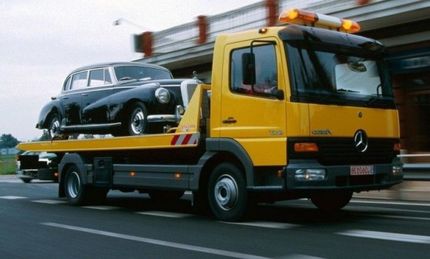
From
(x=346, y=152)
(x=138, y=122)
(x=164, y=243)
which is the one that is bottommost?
(x=164, y=243)

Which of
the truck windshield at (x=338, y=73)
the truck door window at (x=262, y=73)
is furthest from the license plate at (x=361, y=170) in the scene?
the truck door window at (x=262, y=73)

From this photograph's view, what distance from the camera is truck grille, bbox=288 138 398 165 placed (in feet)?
25.8

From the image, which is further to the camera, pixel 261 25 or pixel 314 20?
pixel 261 25

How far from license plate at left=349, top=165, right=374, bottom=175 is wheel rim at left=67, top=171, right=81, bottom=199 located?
5880 millimetres

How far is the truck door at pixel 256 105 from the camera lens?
312 inches

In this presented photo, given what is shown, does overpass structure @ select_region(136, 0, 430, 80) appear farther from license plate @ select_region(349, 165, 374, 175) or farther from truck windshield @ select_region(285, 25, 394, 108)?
license plate @ select_region(349, 165, 374, 175)

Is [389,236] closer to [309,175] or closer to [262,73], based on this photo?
[309,175]

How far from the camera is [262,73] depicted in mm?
8148

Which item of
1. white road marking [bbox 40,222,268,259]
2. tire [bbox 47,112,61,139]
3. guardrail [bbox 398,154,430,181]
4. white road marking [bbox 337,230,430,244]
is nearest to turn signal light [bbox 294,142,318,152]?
white road marking [bbox 337,230,430,244]

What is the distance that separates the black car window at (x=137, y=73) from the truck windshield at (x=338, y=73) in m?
4.18

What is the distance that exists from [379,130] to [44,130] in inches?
300

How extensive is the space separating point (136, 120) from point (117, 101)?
1.92ft

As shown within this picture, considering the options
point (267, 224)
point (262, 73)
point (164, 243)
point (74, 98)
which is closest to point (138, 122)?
point (74, 98)

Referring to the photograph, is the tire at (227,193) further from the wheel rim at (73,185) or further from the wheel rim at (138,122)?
the wheel rim at (73,185)
